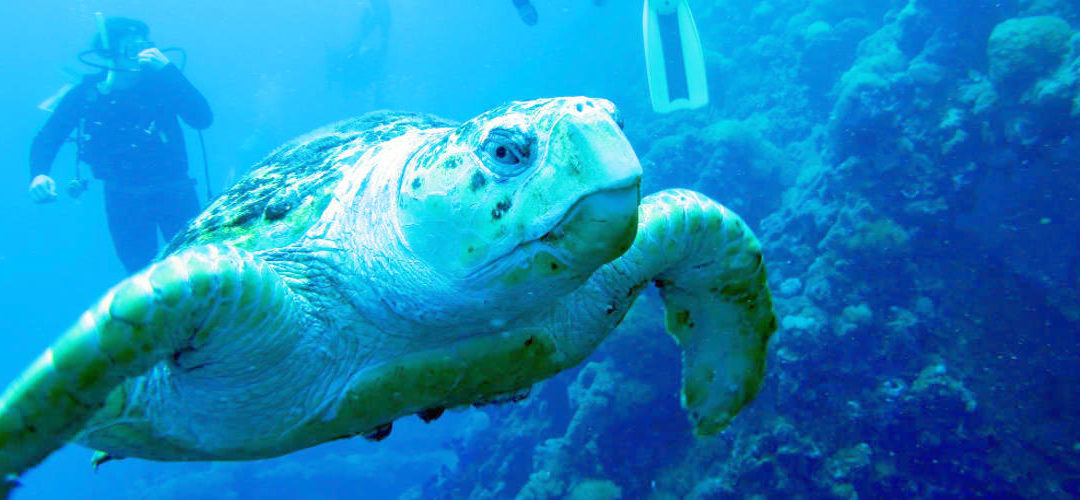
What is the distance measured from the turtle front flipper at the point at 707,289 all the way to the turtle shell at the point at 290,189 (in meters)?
0.99

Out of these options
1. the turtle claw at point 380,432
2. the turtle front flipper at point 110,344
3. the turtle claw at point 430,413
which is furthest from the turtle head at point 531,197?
the turtle claw at point 380,432

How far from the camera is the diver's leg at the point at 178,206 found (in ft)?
24.2

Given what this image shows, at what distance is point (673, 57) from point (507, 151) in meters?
7.89

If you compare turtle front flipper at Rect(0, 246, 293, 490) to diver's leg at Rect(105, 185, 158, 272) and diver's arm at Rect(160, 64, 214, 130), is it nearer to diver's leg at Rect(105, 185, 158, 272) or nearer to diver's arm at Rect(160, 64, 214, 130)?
diver's arm at Rect(160, 64, 214, 130)

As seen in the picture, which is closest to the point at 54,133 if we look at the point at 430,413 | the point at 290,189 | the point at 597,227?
the point at 290,189

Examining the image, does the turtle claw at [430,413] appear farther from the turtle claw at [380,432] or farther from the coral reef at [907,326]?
the coral reef at [907,326]

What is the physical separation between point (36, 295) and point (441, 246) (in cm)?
8896

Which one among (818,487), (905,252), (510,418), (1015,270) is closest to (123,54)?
(510,418)

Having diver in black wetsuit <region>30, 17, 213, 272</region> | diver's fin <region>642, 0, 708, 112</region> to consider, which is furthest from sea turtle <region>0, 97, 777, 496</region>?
diver's fin <region>642, 0, 708, 112</region>

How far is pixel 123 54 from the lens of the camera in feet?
22.4

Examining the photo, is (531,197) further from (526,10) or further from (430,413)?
(526,10)

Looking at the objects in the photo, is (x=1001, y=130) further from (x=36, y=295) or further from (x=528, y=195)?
(x=36, y=295)

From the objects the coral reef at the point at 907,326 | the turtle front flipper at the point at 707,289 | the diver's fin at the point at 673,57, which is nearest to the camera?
the turtle front flipper at the point at 707,289

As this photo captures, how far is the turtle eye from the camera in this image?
1.14m
